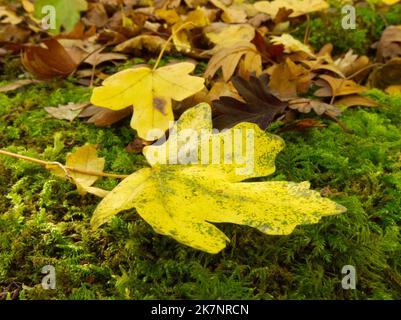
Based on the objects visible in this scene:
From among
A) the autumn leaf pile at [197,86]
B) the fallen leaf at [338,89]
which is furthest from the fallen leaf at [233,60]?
the fallen leaf at [338,89]

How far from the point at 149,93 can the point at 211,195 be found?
1.42 feet

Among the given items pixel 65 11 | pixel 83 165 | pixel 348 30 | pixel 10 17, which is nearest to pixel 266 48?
Result: pixel 348 30

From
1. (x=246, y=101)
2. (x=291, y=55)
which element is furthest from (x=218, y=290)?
(x=291, y=55)

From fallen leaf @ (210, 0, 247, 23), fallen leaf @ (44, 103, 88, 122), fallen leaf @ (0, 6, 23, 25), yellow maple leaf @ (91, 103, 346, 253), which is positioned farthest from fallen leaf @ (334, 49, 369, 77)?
fallen leaf @ (0, 6, 23, 25)

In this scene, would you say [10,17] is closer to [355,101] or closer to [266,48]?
[266,48]

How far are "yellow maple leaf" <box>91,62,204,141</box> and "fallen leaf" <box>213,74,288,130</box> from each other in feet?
0.27

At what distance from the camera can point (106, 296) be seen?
79cm

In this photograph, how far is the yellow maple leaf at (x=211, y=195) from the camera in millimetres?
753

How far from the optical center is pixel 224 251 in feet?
2.79

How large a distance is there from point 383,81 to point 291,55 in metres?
0.31

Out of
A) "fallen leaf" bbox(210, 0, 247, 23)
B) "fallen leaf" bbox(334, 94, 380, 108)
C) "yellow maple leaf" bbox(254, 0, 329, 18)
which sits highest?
"yellow maple leaf" bbox(254, 0, 329, 18)

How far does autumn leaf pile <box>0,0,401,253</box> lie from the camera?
791 millimetres

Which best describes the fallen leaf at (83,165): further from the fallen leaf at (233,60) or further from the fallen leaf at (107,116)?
the fallen leaf at (233,60)

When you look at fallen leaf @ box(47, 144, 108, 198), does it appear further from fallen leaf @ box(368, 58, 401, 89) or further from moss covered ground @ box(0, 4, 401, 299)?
fallen leaf @ box(368, 58, 401, 89)
